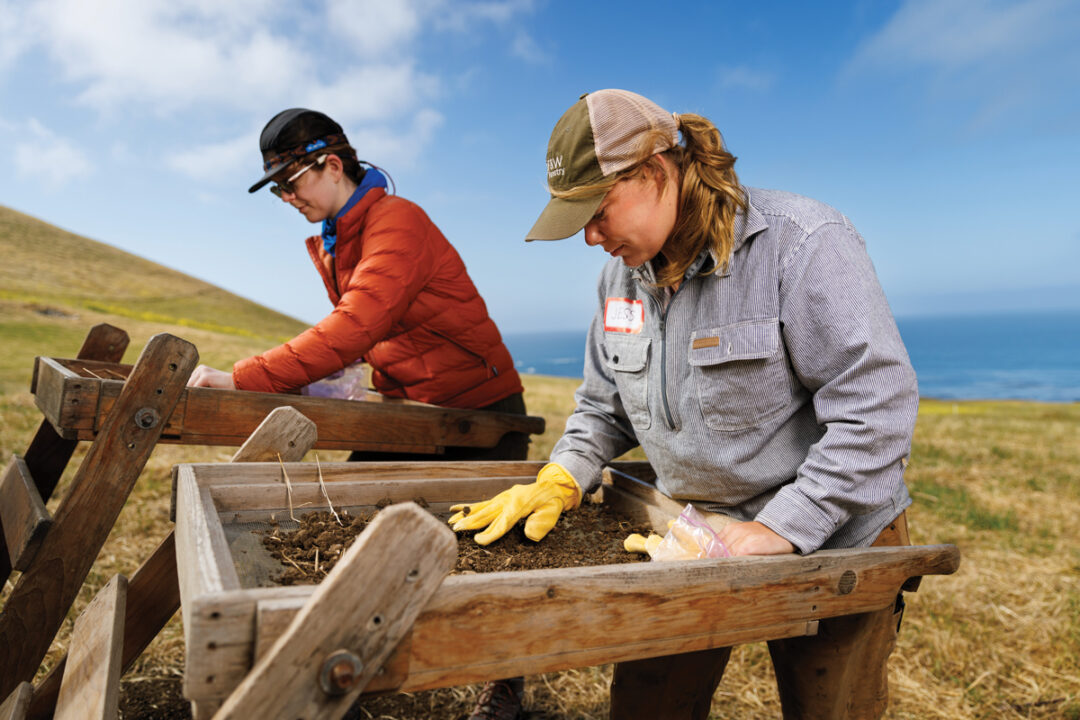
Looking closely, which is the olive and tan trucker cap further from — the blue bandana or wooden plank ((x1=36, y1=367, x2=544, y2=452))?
the blue bandana

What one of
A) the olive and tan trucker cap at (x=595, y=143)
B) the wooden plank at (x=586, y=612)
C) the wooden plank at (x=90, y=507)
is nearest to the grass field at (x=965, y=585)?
the wooden plank at (x=90, y=507)

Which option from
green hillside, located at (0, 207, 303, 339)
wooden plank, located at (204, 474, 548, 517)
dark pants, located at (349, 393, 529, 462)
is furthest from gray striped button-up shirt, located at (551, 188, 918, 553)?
green hillside, located at (0, 207, 303, 339)

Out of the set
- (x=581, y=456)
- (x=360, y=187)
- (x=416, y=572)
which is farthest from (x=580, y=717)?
(x=360, y=187)

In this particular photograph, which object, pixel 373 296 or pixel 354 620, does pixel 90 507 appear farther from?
pixel 354 620

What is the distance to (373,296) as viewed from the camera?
3357 mm

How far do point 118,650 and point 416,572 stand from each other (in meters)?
1.44

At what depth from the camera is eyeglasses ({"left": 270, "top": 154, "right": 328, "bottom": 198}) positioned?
3.51 metres

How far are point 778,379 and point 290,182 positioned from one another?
2581 mm

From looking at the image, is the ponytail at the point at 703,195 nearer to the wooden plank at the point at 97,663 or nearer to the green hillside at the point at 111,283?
the wooden plank at the point at 97,663

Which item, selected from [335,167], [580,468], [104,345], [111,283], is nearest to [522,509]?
[580,468]

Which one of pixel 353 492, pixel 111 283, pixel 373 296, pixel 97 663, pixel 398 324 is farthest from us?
pixel 111 283

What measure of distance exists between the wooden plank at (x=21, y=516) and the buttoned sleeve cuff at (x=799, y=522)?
266cm

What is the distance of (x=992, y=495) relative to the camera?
8.21 meters

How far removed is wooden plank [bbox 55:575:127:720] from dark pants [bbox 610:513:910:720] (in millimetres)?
1663
